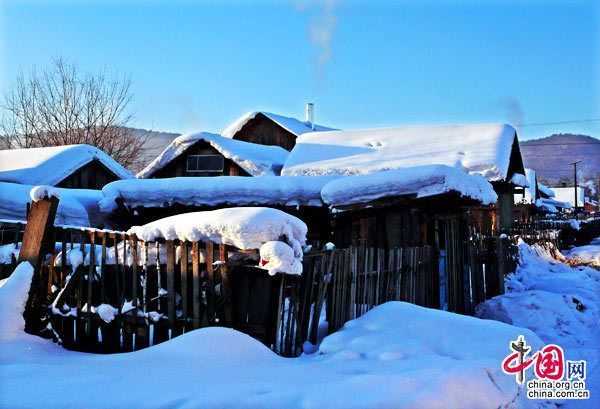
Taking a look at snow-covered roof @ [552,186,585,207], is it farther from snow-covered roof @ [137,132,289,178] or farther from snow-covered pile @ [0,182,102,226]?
snow-covered pile @ [0,182,102,226]

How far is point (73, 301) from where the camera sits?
20.4 ft

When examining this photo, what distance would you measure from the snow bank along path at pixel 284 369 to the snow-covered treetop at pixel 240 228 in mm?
866

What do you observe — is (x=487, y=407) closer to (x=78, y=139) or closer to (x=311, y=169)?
(x=311, y=169)

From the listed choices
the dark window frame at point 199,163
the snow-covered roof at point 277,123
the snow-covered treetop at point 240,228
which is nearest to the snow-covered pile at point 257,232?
the snow-covered treetop at point 240,228

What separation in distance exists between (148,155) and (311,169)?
23052 millimetres

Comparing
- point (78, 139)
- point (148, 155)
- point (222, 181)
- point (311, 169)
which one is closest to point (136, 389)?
point (222, 181)

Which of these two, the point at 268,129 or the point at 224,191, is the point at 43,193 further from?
the point at 268,129

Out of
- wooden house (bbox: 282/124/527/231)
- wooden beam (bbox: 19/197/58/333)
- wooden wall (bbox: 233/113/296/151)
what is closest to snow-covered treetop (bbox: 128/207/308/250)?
wooden beam (bbox: 19/197/58/333)

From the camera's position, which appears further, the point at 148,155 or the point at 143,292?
the point at 148,155

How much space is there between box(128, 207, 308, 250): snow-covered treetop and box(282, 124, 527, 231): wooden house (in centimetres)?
1045

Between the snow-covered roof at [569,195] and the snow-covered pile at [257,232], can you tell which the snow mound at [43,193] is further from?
the snow-covered roof at [569,195]

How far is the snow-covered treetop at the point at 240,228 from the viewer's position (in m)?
4.87

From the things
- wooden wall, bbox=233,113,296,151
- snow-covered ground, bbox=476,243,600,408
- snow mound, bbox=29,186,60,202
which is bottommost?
snow-covered ground, bbox=476,243,600,408

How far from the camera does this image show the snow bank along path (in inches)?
138
